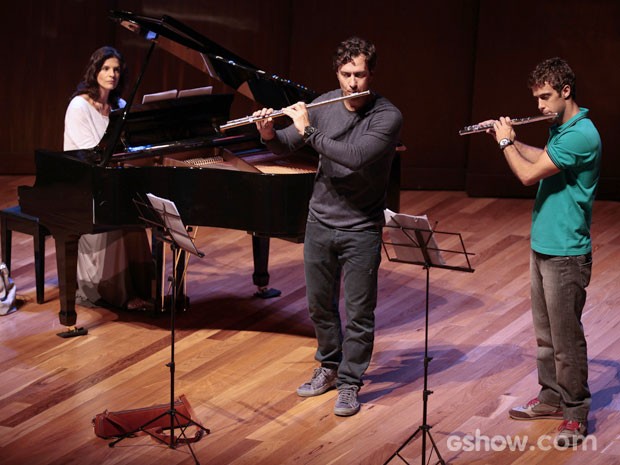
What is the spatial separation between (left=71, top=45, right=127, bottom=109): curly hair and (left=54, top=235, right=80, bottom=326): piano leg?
2.83 feet

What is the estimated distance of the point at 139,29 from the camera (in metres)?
5.02

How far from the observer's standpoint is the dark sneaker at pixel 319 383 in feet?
15.0

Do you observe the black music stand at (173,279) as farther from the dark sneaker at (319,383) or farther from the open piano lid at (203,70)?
the open piano lid at (203,70)

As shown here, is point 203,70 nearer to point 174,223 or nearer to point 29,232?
point 174,223

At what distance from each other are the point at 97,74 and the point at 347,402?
7.54 ft

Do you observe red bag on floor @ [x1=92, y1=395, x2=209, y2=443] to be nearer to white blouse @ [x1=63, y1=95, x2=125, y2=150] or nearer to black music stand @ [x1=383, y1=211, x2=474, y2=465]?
black music stand @ [x1=383, y1=211, x2=474, y2=465]

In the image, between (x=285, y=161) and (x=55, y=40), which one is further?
(x=55, y=40)

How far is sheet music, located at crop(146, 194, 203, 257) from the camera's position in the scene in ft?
13.3

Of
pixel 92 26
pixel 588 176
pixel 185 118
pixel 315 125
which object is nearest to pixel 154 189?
pixel 185 118

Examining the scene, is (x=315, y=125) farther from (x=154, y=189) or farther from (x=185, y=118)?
(x=185, y=118)

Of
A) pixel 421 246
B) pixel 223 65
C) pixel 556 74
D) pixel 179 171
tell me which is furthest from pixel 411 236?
pixel 223 65

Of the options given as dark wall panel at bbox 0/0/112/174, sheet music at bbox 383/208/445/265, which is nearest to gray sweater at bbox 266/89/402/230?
sheet music at bbox 383/208/445/265

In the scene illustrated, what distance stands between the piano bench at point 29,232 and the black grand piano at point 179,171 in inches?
9.1

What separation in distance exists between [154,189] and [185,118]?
0.65 meters
